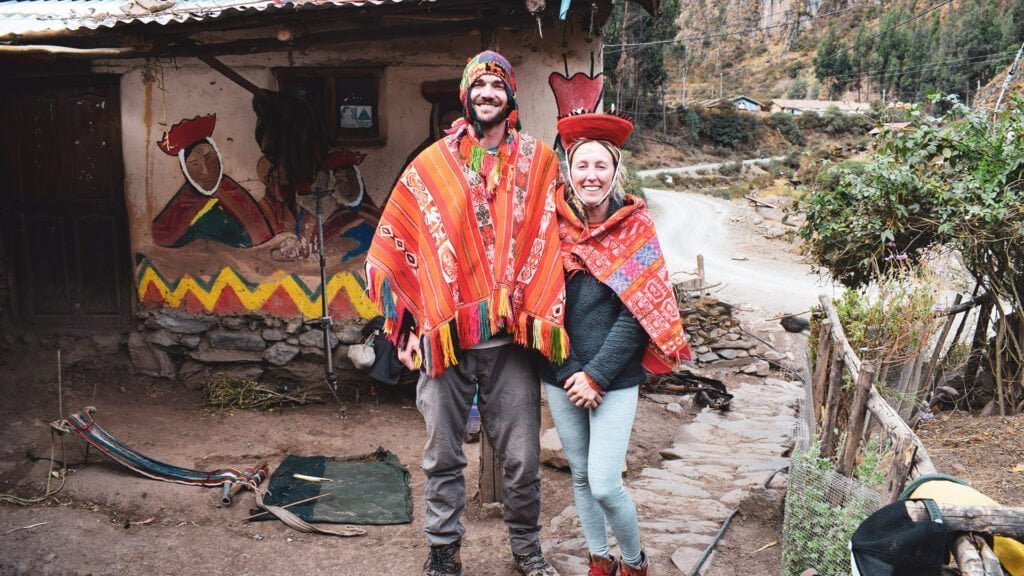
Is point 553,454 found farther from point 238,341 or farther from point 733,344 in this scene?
point 733,344

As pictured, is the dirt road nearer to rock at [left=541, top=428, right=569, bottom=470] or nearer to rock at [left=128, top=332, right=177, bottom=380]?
rock at [left=541, top=428, right=569, bottom=470]

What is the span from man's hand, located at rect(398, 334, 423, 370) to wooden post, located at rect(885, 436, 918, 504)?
1715 millimetres

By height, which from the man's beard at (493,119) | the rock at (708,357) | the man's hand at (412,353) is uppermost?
the man's beard at (493,119)

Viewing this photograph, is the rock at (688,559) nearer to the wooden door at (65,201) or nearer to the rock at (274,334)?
the rock at (274,334)

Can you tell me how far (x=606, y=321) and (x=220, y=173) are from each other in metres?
4.52

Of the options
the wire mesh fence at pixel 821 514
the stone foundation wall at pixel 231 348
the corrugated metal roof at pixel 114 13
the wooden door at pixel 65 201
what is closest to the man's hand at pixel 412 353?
the wire mesh fence at pixel 821 514

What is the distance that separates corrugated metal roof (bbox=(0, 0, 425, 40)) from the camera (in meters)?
4.53

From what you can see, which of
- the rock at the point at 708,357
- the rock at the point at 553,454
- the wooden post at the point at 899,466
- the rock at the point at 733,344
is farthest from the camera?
the rock at the point at 733,344

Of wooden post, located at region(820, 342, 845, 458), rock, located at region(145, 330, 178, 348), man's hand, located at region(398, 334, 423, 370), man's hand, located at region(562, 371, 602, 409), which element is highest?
man's hand, located at region(398, 334, 423, 370)

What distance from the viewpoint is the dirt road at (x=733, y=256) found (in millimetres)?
13508

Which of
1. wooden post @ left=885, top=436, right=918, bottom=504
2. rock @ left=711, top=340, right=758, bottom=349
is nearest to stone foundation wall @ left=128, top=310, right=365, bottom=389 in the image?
wooden post @ left=885, top=436, right=918, bottom=504

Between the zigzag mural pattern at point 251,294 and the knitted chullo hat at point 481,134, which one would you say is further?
the zigzag mural pattern at point 251,294

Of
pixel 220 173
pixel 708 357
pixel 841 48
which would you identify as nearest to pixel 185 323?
pixel 220 173

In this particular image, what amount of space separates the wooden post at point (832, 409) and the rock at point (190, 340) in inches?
195
